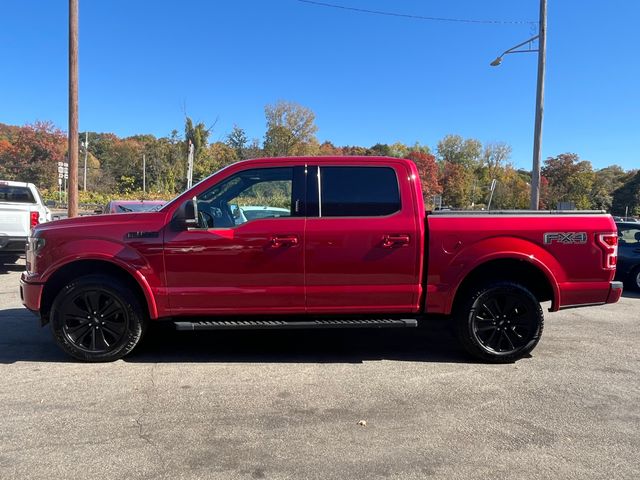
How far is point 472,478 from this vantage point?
2928 mm

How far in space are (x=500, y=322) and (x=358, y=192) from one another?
6.46ft

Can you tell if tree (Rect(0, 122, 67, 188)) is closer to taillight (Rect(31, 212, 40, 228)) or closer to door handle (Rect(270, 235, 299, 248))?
taillight (Rect(31, 212, 40, 228))

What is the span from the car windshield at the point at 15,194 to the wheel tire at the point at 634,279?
1291 centimetres

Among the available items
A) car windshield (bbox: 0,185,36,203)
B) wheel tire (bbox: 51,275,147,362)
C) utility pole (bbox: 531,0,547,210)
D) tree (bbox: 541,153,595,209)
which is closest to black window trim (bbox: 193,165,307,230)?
wheel tire (bbox: 51,275,147,362)

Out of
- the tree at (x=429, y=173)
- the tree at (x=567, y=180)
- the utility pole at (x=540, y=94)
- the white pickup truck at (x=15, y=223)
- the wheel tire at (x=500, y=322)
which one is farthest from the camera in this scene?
the tree at (x=429, y=173)

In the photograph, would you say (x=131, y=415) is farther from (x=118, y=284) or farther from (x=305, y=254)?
(x=305, y=254)

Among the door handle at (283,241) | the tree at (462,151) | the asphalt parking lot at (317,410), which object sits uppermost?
the tree at (462,151)

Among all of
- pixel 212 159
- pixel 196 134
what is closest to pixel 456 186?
pixel 212 159

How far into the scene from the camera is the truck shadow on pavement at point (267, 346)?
5078 millimetres

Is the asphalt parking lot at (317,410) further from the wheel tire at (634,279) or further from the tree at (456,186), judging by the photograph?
the tree at (456,186)

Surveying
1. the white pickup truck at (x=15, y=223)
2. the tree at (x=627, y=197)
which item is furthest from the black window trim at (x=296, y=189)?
the tree at (x=627, y=197)

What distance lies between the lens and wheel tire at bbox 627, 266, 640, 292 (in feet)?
32.8

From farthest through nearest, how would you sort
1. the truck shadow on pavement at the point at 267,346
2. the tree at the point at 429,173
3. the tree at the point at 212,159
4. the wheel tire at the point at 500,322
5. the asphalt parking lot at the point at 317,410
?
the tree at the point at 429,173
the tree at the point at 212,159
the truck shadow on pavement at the point at 267,346
the wheel tire at the point at 500,322
the asphalt parking lot at the point at 317,410

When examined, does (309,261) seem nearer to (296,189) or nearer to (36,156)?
(296,189)
